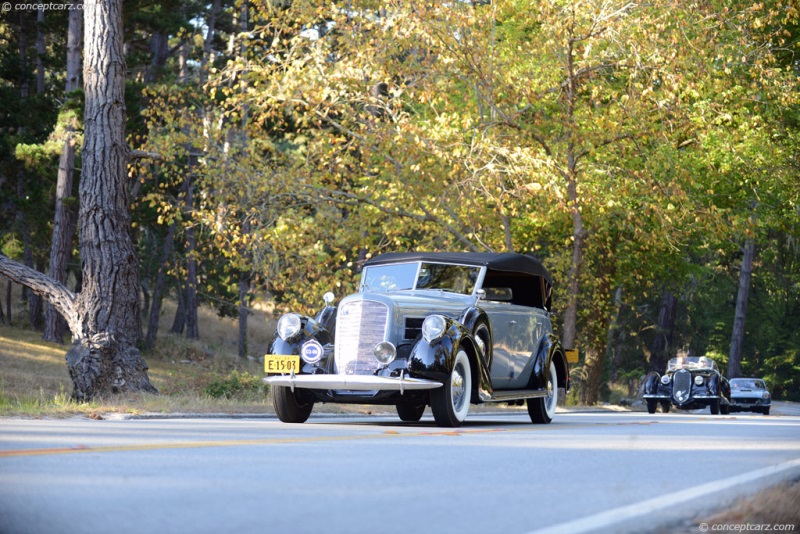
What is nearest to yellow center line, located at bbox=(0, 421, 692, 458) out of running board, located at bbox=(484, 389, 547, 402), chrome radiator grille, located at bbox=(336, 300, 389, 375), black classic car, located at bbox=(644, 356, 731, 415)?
chrome radiator grille, located at bbox=(336, 300, 389, 375)

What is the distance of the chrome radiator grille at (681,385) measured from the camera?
32.3 metres

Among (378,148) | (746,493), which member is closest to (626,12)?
(378,148)

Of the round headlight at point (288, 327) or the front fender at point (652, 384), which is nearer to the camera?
the round headlight at point (288, 327)

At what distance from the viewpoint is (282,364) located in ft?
45.3

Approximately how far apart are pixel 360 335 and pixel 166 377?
21.6 meters

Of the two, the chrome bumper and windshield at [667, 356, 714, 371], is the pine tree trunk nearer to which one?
the chrome bumper

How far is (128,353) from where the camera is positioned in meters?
18.2

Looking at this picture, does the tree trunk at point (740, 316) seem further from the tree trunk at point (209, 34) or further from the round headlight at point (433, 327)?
the round headlight at point (433, 327)

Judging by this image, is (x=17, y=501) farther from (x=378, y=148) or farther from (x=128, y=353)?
(x=378, y=148)

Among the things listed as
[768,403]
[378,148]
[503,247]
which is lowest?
[768,403]

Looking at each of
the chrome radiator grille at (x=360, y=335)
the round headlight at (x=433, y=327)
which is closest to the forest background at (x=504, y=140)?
the chrome radiator grille at (x=360, y=335)

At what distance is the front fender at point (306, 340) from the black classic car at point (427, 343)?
0.5 inches

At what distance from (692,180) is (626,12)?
3.86 metres

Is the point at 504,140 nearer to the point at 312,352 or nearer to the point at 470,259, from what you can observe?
the point at 470,259
